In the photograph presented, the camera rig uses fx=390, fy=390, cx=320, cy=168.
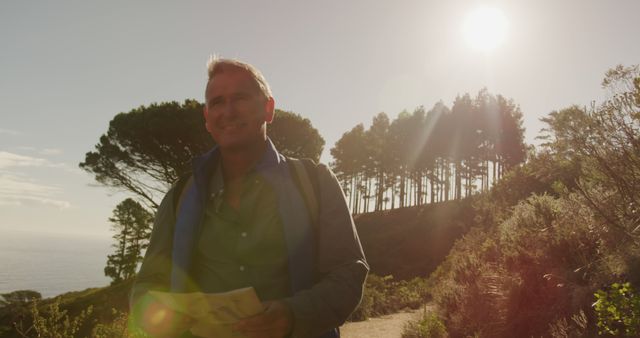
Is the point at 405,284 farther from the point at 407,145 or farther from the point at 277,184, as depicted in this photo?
the point at 407,145

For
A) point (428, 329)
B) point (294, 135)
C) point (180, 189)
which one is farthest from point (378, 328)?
point (294, 135)

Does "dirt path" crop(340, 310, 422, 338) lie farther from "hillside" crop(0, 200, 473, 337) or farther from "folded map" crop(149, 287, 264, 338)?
"folded map" crop(149, 287, 264, 338)

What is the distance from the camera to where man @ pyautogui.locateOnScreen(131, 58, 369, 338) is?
151 cm

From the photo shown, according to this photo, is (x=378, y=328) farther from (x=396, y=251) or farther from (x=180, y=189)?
(x=396, y=251)

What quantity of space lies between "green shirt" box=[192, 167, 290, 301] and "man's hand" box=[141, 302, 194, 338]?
0.22 m

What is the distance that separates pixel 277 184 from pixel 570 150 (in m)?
8.15

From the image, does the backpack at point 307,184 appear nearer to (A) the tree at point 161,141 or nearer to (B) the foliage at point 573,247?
(B) the foliage at point 573,247

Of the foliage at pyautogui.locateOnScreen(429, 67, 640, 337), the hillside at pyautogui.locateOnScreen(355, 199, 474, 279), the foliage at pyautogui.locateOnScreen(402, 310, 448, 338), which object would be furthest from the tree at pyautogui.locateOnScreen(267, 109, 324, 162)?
the foliage at pyautogui.locateOnScreen(429, 67, 640, 337)

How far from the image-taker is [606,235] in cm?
638

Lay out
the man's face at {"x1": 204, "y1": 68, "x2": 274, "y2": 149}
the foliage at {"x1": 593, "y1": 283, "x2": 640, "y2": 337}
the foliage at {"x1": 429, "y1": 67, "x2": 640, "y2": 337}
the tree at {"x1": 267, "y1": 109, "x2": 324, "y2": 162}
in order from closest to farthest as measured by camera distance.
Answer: the man's face at {"x1": 204, "y1": 68, "x2": 274, "y2": 149}, the foliage at {"x1": 593, "y1": 283, "x2": 640, "y2": 337}, the foliage at {"x1": 429, "y1": 67, "x2": 640, "y2": 337}, the tree at {"x1": 267, "y1": 109, "x2": 324, "y2": 162}

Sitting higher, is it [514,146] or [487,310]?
[514,146]

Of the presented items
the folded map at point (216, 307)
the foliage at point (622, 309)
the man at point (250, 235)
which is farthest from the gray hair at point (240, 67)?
the foliage at point (622, 309)

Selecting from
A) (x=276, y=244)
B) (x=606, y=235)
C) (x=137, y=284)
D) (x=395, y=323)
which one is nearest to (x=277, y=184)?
(x=276, y=244)

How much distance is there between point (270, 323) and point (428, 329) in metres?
7.78
